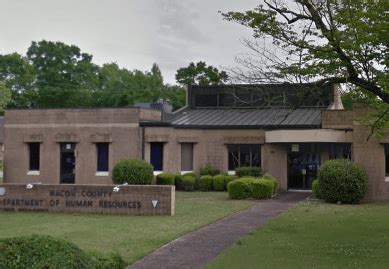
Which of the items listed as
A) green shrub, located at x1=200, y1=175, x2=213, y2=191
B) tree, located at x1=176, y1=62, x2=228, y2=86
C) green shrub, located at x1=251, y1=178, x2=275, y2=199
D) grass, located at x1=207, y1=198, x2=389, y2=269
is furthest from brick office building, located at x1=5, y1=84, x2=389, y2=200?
tree, located at x1=176, y1=62, x2=228, y2=86

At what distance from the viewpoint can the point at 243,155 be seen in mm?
36000

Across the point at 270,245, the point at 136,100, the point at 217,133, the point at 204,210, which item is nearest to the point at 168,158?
the point at 217,133

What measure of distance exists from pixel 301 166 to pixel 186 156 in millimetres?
7294

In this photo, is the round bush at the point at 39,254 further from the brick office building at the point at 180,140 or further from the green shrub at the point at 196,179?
the green shrub at the point at 196,179

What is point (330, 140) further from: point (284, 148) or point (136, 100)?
point (136, 100)

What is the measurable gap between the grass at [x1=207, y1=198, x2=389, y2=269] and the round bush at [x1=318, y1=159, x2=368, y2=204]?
4360 mm

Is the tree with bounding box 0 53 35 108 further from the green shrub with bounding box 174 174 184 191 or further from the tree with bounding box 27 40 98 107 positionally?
the green shrub with bounding box 174 174 184 191

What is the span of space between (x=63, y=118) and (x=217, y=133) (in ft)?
34.0

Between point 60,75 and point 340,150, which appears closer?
point 340,150

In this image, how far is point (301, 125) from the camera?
33.9 m

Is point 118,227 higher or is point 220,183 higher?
point 220,183

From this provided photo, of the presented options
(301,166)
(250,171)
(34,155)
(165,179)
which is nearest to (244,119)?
(250,171)

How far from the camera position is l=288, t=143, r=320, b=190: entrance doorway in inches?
1336

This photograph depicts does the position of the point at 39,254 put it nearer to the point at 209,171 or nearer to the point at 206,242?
the point at 206,242
